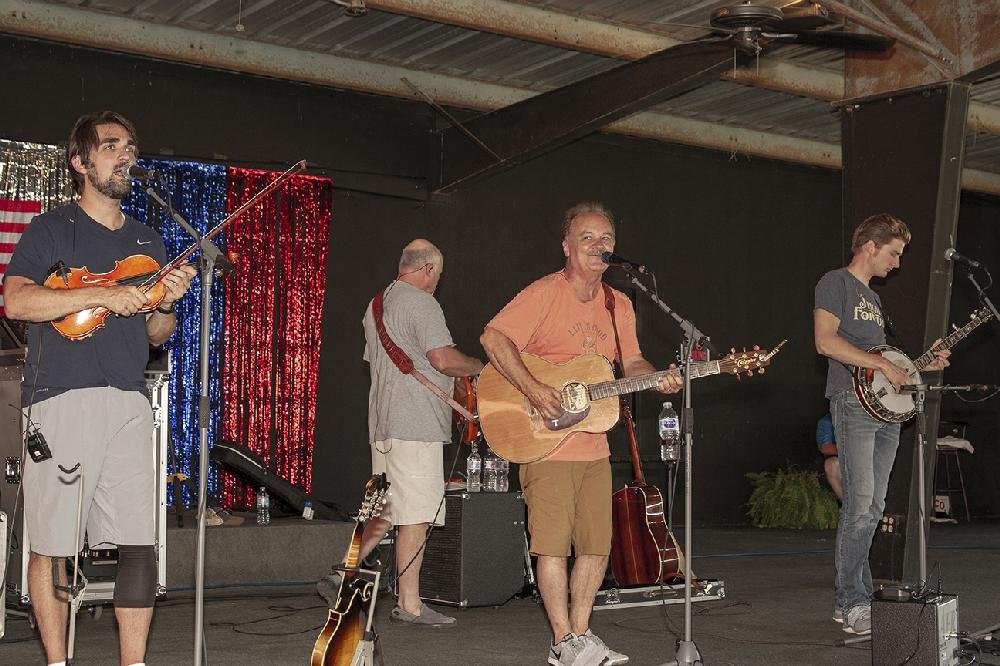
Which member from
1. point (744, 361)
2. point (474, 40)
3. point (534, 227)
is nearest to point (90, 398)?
point (744, 361)

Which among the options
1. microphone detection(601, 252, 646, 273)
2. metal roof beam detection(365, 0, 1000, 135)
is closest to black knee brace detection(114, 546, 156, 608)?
microphone detection(601, 252, 646, 273)

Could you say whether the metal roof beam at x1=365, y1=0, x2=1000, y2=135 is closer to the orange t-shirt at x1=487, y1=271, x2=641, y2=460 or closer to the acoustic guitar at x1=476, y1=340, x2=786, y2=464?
the orange t-shirt at x1=487, y1=271, x2=641, y2=460

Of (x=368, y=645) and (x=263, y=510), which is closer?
(x=368, y=645)

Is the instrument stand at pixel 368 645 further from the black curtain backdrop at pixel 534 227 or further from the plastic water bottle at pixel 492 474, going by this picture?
the black curtain backdrop at pixel 534 227

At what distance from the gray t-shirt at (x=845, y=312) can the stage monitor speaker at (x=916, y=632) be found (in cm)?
141

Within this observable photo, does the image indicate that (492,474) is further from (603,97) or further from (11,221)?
(11,221)

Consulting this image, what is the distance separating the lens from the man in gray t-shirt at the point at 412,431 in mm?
6027

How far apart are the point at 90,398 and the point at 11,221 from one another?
5.70 meters

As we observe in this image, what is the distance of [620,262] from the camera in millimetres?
4496

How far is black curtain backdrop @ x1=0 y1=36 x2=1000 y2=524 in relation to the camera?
31.9ft

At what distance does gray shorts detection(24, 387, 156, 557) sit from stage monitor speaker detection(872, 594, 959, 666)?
9.25ft

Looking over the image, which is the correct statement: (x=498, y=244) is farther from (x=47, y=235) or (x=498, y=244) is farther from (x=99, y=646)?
(x=47, y=235)

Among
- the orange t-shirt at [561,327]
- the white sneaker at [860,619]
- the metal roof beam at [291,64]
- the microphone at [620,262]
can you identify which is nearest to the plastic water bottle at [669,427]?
the white sneaker at [860,619]

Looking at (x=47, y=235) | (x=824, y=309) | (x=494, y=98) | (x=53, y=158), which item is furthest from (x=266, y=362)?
(x=47, y=235)
